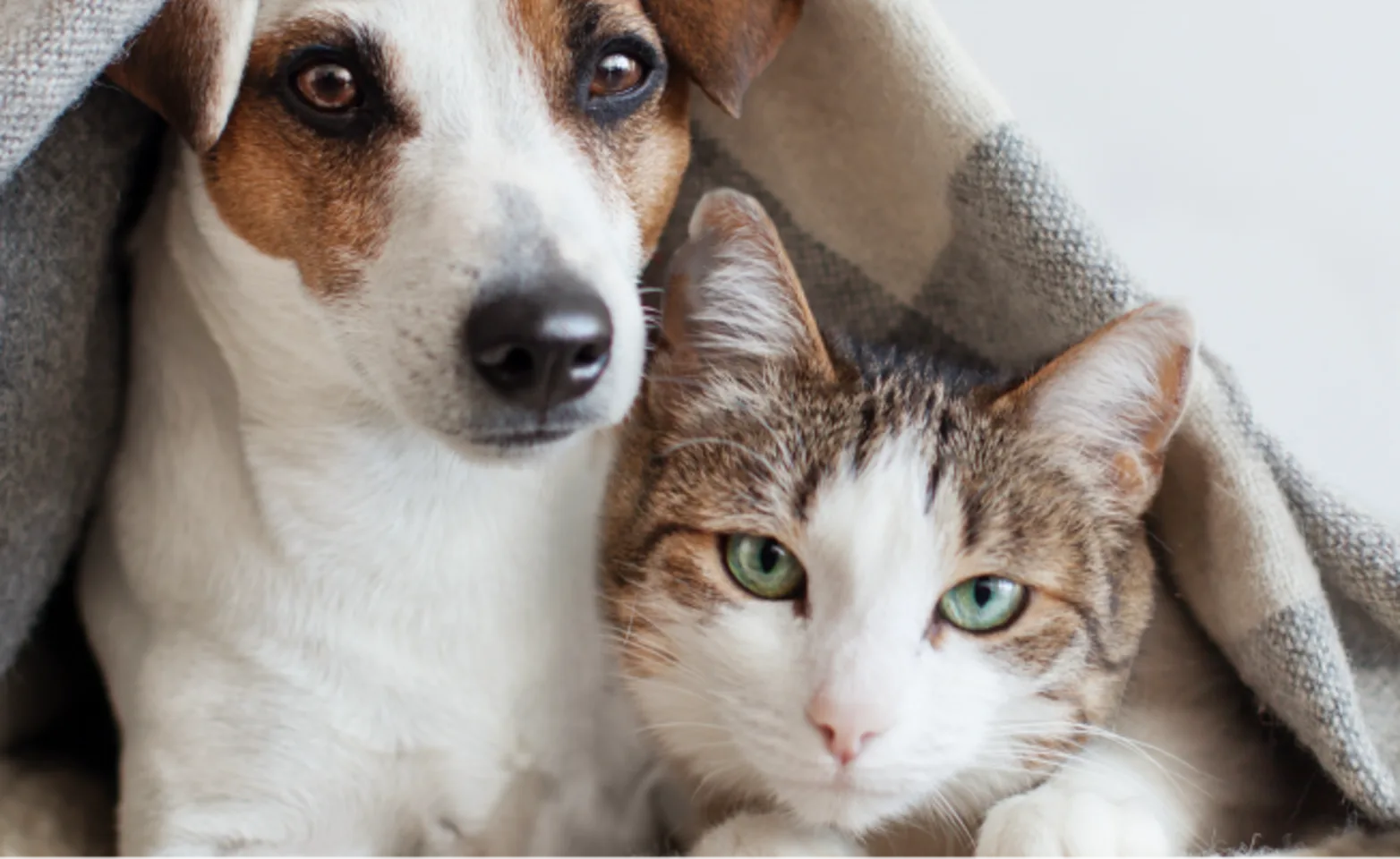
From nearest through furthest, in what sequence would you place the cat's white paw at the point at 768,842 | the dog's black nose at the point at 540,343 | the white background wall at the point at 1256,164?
the dog's black nose at the point at 540,343
the cat's white paw at the point at 768,842
the white background wall at the point at 1256,164

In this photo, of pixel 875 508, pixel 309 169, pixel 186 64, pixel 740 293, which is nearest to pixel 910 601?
pixel 875 508

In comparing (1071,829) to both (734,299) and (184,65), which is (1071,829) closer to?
(734,299)

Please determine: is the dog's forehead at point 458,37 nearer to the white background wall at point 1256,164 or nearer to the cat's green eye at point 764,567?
the cat's green eye at point 764,567

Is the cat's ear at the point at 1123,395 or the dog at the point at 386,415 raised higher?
the cat's ear at the point at 1123,395

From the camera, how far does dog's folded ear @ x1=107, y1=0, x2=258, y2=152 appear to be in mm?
1017

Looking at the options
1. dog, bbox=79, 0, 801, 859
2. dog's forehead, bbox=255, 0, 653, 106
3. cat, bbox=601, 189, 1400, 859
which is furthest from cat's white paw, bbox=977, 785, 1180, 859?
dog's forehead, bbox=255, 0, 653, 106

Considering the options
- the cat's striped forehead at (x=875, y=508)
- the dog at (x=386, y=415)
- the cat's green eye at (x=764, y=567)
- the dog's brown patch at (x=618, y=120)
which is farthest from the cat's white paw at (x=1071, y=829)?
the dog's brown patch at (x=618, y=120)

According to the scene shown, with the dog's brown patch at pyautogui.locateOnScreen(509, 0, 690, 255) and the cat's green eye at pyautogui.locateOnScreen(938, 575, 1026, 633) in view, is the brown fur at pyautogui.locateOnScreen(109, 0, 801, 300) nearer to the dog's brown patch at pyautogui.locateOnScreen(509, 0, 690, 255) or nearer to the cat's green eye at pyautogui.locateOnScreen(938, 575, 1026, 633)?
the dog's brown patch at pyautogui.locateOnScreen(509, 0, 690, 255)

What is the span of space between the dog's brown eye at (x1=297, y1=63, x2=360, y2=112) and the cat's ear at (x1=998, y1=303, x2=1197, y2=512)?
56 centimetres

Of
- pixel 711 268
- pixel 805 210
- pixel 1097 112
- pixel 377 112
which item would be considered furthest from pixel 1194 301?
pixel 377 112

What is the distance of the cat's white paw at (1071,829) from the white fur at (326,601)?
344 mm

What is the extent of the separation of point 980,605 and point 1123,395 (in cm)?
20

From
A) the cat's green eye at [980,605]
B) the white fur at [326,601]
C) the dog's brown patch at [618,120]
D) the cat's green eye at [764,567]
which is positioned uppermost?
the dog's brown patch at [618,120]

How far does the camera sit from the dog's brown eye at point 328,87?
3.41 feet
